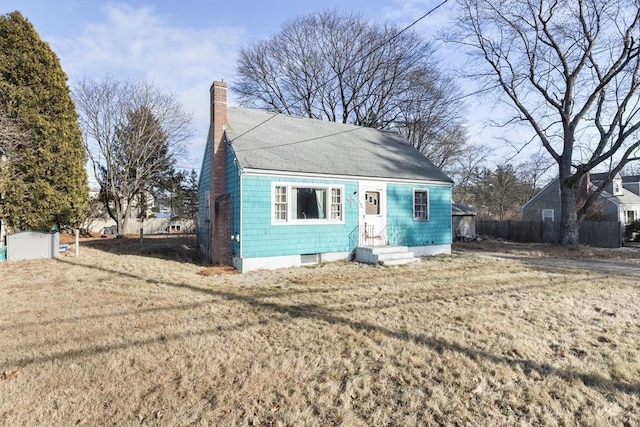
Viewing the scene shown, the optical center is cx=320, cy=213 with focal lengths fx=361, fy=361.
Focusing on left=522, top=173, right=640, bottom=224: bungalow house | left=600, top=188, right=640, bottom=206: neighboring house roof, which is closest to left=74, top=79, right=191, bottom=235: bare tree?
left=522, top=173, right=640, bottom=224: bungalow house

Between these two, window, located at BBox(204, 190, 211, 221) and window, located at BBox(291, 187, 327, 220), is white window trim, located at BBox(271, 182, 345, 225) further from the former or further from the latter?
window, located at BBox(204, 190, 211, 221)

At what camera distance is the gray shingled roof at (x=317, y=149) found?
10.7 meters

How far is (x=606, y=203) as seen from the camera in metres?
27.4

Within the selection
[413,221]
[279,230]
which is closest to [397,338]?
[279,230]

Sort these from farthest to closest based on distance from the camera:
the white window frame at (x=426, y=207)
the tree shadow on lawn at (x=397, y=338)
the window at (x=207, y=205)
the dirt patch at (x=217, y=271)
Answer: the white window frame at (x=426, y=207)
the window at (x=207, y=205)
the dirt patch at (x=217, y=271)
the tree shadow on lawn at (x=397, y=338)

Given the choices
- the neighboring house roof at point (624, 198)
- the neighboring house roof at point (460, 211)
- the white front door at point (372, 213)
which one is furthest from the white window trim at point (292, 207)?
the neighboring house roof at point (624, 198)

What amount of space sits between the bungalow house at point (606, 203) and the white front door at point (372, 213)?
69.5 ft

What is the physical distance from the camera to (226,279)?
347 inches

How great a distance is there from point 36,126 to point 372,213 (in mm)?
11436

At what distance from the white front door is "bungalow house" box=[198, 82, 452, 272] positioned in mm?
34

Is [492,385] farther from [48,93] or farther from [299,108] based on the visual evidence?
[299,108]

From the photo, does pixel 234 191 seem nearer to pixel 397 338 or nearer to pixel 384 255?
pixel 384 255

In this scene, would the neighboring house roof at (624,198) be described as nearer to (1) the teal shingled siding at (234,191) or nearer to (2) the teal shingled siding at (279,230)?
(2) the teal shingled siding at (279,230)

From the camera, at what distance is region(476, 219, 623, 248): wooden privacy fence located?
18375mm
